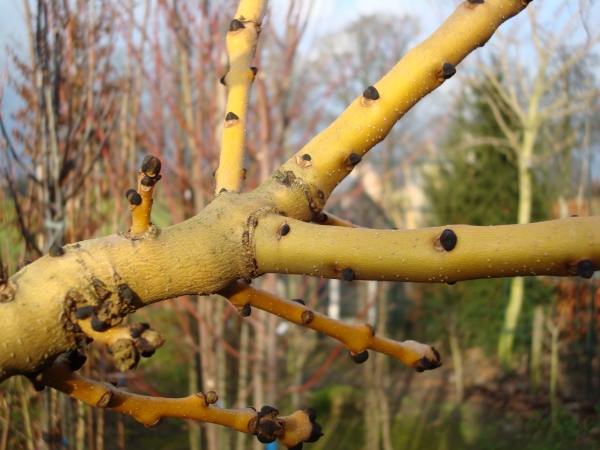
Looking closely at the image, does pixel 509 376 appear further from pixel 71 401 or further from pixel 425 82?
pixel 425 82

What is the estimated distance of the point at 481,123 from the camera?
9.66 m

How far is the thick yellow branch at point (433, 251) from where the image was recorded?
2.39ft

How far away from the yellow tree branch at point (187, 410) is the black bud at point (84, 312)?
14 cm

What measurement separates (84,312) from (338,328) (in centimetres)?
50

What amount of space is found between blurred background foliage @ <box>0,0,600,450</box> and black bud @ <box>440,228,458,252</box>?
0.74 metres

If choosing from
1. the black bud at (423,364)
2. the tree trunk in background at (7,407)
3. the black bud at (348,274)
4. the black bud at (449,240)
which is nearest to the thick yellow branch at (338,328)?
the black bud at (423,364)

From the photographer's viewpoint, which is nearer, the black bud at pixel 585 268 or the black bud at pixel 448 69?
the black bud at pixel 585 268

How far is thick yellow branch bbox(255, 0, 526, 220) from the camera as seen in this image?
3.42 feet

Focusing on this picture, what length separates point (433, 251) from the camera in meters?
0.81

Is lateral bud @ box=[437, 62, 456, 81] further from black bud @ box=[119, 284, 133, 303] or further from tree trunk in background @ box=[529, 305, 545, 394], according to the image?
tree trunk in background @ box=[529, 305, 545, 394]

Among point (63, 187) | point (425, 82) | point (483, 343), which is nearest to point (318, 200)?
point (425, 82)

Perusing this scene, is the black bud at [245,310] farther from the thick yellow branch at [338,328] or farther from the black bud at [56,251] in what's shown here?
the black bud at [56,251]

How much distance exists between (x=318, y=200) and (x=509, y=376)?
774 centimetres

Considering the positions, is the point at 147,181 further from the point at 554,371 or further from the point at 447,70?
the point at 554,371
